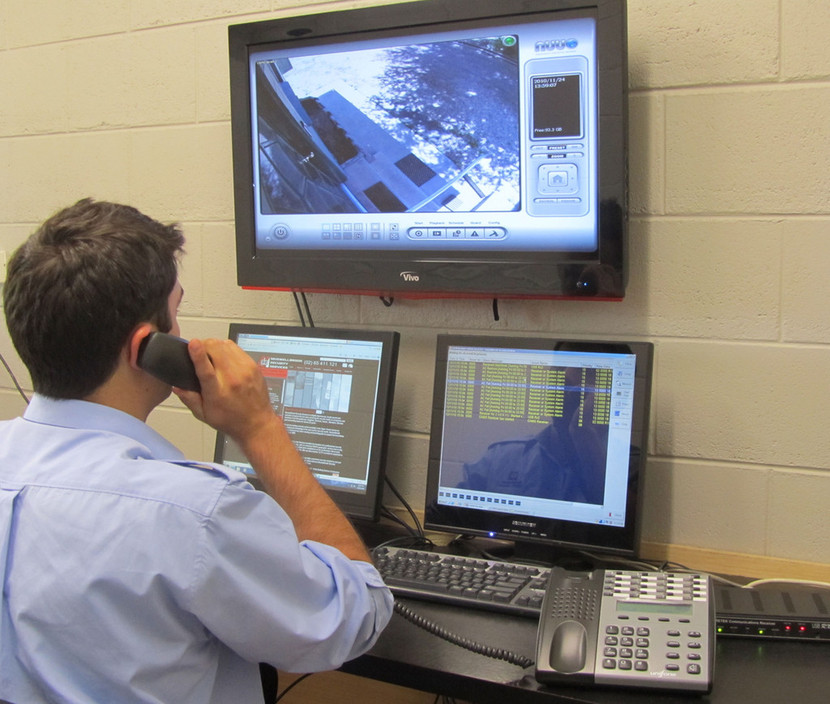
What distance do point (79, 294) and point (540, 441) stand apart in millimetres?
884

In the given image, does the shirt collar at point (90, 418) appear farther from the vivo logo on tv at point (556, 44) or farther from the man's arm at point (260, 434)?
the vivo logo on tv at point (556, 44)

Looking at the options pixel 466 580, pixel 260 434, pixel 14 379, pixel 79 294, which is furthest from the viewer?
pixel 14 379

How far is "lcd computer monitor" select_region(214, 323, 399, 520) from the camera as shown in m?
1.75

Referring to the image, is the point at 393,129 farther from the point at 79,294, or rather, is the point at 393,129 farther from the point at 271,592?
the point at 271,592

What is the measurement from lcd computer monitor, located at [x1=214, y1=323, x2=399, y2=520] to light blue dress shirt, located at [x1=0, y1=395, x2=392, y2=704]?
0.70m

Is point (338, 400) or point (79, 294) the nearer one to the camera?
point (79, 294)

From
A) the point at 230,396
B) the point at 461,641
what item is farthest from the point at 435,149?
the point at 461,641

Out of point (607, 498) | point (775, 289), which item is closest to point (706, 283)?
point (775, 289)

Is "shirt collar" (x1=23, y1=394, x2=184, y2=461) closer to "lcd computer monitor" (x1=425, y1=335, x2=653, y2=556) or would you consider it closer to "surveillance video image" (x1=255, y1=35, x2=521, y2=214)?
"lcd computer monitor" (x1=425, y1=335, x2=653, y2=556)

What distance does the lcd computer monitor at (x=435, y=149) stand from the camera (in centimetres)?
160

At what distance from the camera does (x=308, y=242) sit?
74.7 inches

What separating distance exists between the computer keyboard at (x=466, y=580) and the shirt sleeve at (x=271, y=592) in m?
0.29

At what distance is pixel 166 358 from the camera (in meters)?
1.13

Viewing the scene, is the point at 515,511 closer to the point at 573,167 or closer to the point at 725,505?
the point at 725,505
